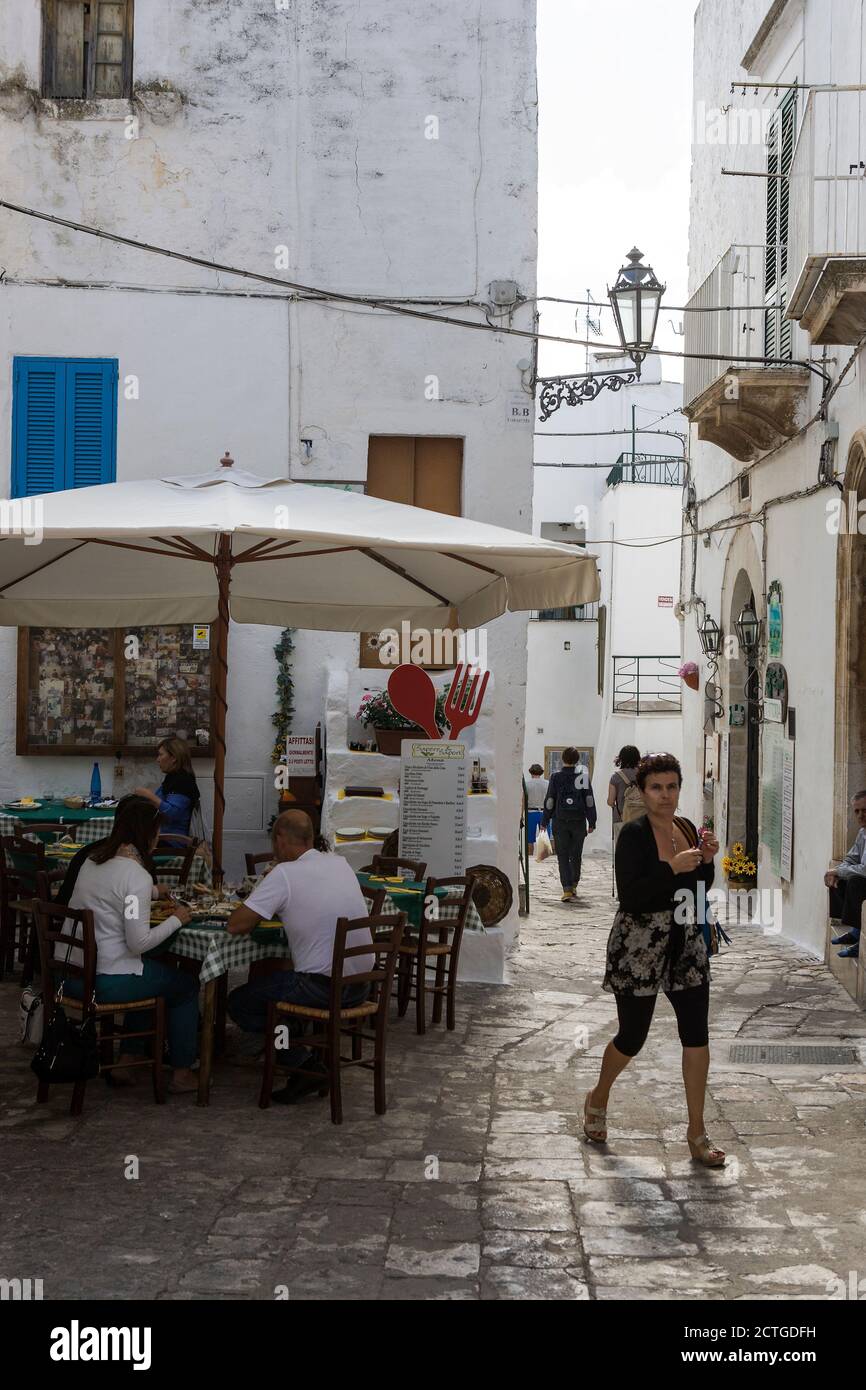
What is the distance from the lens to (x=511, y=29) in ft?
38.9

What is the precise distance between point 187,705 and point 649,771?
642 cm

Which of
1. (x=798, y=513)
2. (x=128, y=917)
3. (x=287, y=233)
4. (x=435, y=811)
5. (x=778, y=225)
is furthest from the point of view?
(x=778, y=225)

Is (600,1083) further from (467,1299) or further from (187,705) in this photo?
(187,705)

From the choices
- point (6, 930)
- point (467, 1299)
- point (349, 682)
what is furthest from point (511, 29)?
point (467, 1299)

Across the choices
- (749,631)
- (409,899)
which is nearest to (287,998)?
(409,899)

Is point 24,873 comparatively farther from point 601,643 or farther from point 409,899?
point 601,643

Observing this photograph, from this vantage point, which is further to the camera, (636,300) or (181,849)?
(636,300)

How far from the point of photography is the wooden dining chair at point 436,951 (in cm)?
851

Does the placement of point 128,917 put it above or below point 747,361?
below

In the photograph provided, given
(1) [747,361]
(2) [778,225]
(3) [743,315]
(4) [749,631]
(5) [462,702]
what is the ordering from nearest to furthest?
(5) [462,702] → (1) [747,361] → (2) [778,225] → (3) [743,315] → (4) [749,631]

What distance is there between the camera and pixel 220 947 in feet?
21.9

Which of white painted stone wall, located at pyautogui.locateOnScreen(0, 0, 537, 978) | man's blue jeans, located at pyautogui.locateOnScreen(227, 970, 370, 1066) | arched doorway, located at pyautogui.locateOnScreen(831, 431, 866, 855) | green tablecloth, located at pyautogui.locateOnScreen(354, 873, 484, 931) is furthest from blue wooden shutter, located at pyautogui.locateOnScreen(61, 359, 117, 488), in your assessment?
man's blue jeans, located at pyautogui.locateOnScreen(227, 970, 370, 1066)

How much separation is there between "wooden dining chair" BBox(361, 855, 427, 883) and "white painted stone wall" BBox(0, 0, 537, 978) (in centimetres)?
237

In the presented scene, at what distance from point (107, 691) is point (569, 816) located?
5972 mm
